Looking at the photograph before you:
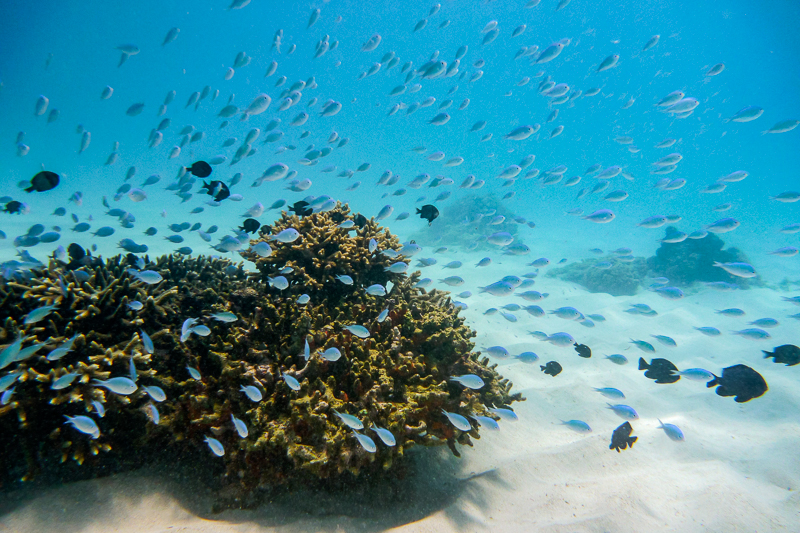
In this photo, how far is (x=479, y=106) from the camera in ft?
350

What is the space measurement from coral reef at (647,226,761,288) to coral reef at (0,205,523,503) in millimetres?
16838

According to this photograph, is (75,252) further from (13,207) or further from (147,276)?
(13,207)

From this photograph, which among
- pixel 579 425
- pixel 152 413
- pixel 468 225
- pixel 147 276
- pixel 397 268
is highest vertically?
pixel 468 225

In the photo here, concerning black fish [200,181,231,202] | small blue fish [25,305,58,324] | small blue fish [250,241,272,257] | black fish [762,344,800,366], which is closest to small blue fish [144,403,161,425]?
small blue fish [25,305,58,324]

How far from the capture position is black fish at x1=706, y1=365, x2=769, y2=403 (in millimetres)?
4371

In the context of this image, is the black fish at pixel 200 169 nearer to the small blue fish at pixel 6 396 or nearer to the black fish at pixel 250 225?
the black fish at pixel 250 225

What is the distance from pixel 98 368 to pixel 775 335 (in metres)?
15.8

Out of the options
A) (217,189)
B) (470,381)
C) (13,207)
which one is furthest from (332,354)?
(13,207)

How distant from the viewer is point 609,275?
48.8 feet

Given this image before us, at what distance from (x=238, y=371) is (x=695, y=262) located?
2081 cm

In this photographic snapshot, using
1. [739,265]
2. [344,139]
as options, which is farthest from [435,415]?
[344,139]

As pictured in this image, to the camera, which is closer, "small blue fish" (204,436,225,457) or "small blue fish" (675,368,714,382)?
"small blue fish" (204,436,225,457)

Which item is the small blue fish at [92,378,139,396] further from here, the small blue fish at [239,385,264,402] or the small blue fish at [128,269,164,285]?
the small blue fish at [128,269,164,285]

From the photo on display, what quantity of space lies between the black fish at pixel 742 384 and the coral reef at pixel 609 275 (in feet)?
32.1
